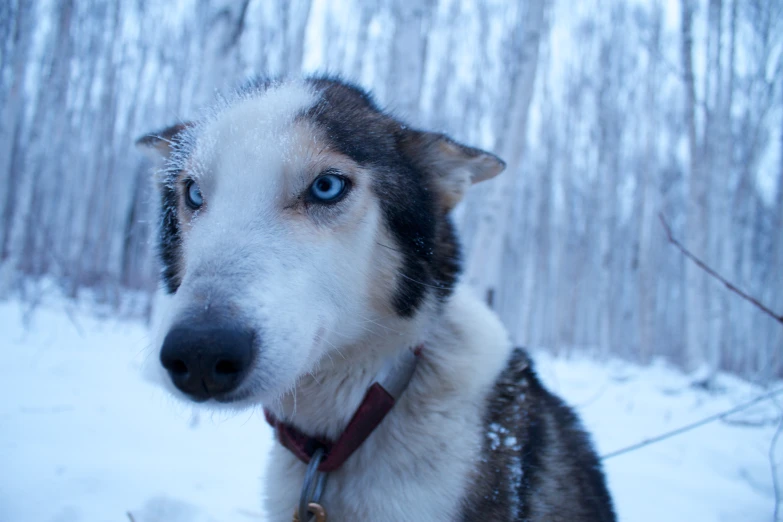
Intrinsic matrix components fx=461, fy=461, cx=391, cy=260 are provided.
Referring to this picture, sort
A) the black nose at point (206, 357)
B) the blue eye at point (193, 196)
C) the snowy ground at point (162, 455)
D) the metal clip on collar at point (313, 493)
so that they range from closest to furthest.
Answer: the black nose at point (206, 357), the metal clip on collar at point (313, 493), the blue eye at point (193, 196), the snowy ground at point (162, 455)

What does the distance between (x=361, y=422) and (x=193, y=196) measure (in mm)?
1058

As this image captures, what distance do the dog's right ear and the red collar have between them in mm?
1296

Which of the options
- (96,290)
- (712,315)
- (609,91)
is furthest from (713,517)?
(609,91)

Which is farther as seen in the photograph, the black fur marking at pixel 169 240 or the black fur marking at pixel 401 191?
the black fur marking at pixel 169 240

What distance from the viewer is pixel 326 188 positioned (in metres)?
1.67

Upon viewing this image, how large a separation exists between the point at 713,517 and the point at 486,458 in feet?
7.25

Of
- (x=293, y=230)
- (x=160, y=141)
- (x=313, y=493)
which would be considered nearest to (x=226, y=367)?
(x=293, y=230)

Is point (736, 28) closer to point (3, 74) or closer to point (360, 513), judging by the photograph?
point (360, 513)

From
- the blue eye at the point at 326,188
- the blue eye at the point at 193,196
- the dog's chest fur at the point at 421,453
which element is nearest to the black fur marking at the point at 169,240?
the blue eye at the point at 193,196

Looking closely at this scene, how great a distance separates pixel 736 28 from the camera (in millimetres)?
11305

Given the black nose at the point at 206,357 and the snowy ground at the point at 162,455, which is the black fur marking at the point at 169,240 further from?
the black nose at the point at 206,357

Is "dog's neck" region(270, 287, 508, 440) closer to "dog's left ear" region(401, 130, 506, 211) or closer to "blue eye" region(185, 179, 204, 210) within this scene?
"dog's left ear" region(401, 130, 506, 211)

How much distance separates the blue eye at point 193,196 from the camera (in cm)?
176

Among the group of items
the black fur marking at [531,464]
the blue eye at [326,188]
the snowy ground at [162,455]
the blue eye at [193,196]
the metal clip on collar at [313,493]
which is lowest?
the snowy ground at [162,455]
